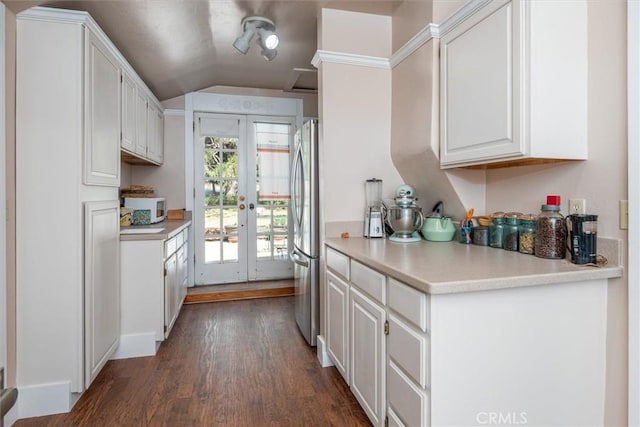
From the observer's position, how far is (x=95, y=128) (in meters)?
2.02

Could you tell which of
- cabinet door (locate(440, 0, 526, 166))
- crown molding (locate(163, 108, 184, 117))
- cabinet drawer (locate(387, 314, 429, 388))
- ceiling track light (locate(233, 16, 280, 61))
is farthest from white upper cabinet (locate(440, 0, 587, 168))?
crown molding (locate(163, 108, 184, 117))

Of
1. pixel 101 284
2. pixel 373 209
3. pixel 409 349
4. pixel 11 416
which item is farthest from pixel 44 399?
pixel 373 209

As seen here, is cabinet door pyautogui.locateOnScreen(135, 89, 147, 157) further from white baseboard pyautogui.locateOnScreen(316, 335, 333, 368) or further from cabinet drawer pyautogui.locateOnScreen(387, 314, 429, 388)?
cabinet drawer pyautogui.locateOnScreen(387, 314, 429, 388)

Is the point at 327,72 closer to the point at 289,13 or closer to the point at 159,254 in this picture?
the point at 289,13

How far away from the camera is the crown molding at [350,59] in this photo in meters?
2.36

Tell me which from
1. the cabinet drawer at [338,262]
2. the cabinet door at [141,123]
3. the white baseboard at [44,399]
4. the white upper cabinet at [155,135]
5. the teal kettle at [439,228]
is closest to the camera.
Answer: the white baseboard at [44,399]

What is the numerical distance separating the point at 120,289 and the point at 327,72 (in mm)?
2086

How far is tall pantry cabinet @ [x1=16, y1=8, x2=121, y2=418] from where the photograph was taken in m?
1.81

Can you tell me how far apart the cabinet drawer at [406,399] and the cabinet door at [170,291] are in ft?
6.15

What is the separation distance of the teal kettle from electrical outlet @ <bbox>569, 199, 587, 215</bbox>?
0.69 metres

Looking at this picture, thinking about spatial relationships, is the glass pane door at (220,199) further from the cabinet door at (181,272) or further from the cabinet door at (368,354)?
the cabinet door at (368,354)

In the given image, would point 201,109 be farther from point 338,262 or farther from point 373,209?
point 338,262

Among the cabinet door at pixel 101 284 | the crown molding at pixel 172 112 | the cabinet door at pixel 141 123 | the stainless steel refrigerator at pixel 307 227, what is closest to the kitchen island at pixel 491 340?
the stainless steel refrigerator at pixel 307 227

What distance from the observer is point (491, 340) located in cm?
122
